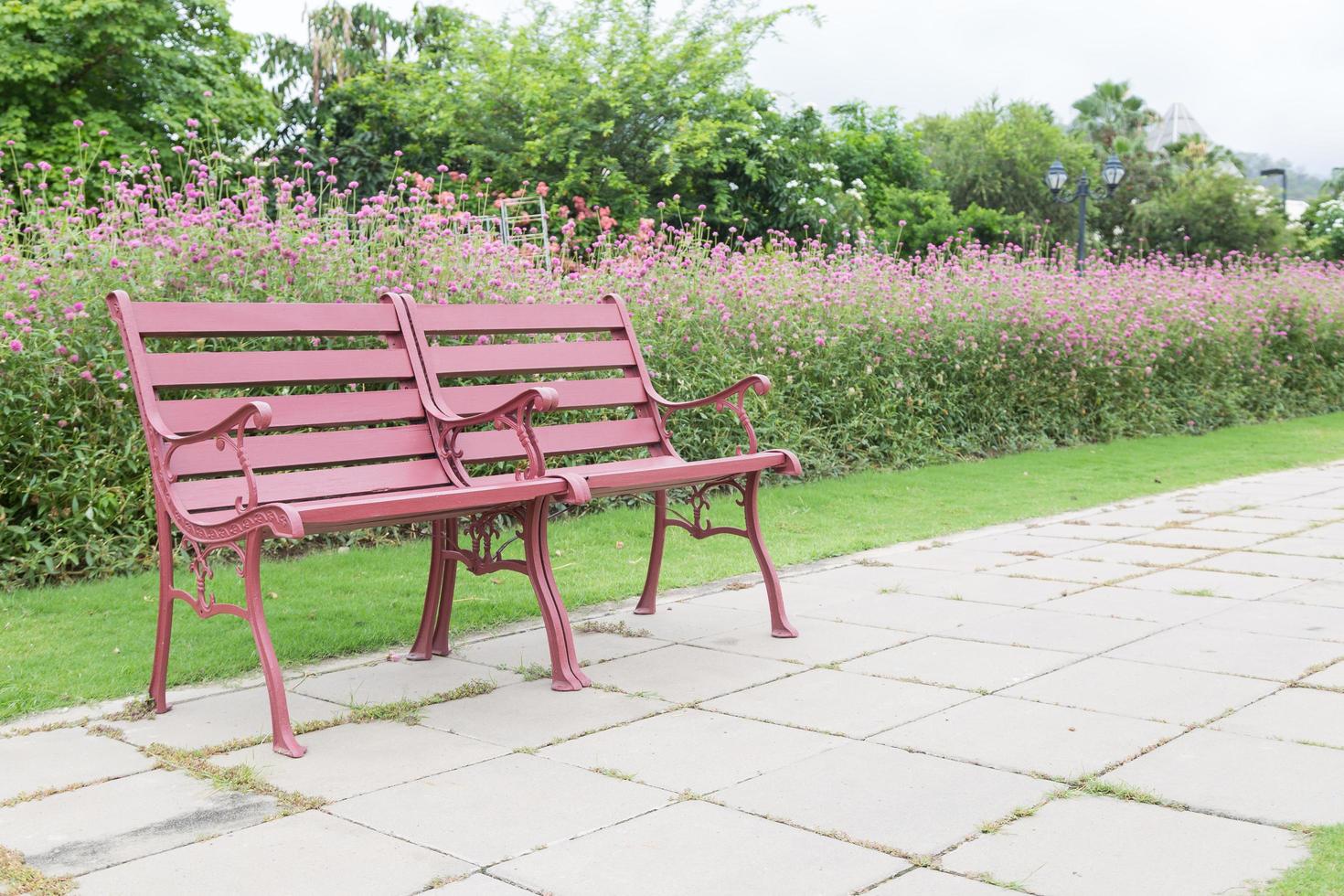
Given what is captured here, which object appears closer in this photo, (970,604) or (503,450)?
(503,450)

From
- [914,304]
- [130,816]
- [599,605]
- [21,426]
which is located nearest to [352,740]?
[130,816]

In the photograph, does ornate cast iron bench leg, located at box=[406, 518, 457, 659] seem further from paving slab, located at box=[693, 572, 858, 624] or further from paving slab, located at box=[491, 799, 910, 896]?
paving slab, located at box=[491, 799, 910, 896]

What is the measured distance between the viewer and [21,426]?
522 cm

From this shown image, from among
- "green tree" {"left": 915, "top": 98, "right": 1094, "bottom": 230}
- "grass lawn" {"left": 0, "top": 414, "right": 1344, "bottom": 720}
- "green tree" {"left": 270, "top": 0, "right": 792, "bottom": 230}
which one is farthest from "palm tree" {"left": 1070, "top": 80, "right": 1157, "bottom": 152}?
"grass lawn" {"left": 0, "top": 414, "right": 1344, "bottom": 720}

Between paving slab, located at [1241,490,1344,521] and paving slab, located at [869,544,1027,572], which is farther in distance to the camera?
paving slab, located at [1241,490,1344,521]

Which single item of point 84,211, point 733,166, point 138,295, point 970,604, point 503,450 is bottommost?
point 970,604

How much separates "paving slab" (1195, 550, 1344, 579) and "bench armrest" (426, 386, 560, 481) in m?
3.18

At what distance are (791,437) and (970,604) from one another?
11.6 feet

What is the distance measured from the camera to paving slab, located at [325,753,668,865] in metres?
2.47

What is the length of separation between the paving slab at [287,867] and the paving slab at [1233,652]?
2.40 m

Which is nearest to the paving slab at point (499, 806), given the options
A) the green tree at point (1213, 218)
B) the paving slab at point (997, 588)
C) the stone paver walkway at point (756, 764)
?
the stone paver walkway at point (756, 764)

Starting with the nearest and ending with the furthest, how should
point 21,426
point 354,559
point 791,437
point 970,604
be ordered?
point 970,604
point 21,426
point 354,559
point 791,437

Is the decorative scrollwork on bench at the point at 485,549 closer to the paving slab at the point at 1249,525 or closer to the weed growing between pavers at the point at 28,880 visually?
the weed growing between pavers at the point at 28,880

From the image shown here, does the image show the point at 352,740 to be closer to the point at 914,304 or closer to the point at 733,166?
the point at 914,304
